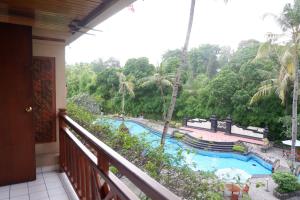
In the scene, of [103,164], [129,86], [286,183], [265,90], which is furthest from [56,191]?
[129,86]

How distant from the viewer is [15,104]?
272 cm

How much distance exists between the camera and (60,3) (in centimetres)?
207

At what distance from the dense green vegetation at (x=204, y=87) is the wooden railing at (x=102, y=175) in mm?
8968

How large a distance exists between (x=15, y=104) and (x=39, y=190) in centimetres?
101

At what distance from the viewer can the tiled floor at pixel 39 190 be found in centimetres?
251

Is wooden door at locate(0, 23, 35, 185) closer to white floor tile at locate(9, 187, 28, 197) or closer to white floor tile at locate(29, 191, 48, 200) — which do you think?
white floor tile at locate(9, 187, 28, 197)

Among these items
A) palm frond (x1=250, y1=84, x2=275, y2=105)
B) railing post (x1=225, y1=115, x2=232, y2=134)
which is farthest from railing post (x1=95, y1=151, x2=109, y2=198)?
railing post (x1=225, y1=115, x2=232, y2=134)

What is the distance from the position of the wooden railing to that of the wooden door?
1.52 ft

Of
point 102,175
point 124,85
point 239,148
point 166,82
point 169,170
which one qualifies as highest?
point 166,82

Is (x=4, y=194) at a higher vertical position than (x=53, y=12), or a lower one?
lower

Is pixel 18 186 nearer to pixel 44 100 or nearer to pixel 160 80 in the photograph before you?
pixel 44 100

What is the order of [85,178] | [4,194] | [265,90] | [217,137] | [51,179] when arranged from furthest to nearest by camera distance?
[217,137] → [265,90] → [51,179] → [4,194] → [85,178]

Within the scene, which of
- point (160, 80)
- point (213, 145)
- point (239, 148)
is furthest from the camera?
point (160, 80)

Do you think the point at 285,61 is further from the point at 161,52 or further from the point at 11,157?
the point at 161,52
